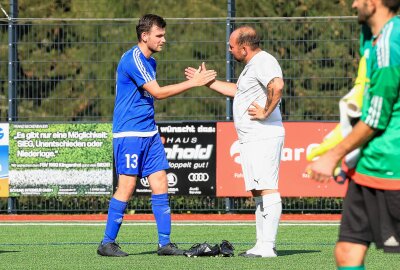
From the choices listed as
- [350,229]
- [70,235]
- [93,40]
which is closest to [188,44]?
[93,40]

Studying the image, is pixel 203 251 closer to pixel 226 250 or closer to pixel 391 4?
pixel 226 250

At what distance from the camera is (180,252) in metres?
10.4

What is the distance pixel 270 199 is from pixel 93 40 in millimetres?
7165

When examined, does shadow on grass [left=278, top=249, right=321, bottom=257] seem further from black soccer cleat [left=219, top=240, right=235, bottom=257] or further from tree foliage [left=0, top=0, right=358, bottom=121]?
tree foliage [left=0, top=0, right=358, bottom=121]

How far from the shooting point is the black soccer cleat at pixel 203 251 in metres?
10.3

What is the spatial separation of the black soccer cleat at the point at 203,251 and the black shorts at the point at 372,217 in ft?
14.2

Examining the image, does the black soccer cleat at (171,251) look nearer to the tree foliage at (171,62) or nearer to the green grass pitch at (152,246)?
the green grass pitch at (152,246)

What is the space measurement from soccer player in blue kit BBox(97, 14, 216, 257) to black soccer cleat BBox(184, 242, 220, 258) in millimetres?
126

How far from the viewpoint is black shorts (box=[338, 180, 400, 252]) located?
19.5 ft

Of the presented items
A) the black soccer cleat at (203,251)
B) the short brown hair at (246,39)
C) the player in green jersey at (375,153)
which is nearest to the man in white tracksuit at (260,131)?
the short brown hair at (246,39)

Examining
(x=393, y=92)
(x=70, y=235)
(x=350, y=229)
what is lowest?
(x=70, y=235)

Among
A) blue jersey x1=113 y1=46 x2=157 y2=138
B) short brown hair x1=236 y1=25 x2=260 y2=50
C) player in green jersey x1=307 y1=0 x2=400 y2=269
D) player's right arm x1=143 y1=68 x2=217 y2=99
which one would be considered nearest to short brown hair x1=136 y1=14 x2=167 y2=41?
blue jersey x1=113 y1=46 x2=157 y2=138

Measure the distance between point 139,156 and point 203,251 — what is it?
1056 mm

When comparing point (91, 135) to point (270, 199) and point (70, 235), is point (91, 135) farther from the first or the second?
point (270, 199)
